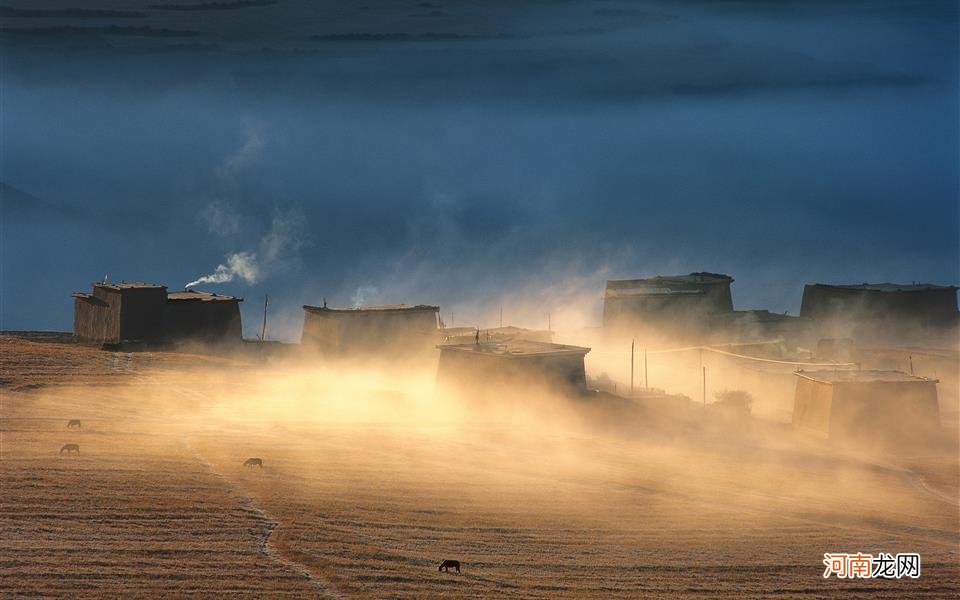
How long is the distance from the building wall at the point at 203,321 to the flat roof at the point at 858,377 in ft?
75.7

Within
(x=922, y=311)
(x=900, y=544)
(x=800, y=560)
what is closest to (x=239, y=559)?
(x=800, y=560)

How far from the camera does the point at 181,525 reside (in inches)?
914

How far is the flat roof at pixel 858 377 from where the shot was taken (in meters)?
38.6

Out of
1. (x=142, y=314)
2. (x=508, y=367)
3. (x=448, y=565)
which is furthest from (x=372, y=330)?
(x=448, y=565)

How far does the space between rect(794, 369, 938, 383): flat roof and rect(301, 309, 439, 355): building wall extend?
1543 cm

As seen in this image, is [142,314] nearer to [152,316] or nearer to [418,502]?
[152,316]

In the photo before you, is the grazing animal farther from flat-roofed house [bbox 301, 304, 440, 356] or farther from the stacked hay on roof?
the stacked hay on roof

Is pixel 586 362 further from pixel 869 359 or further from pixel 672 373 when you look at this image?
pixel 869 359

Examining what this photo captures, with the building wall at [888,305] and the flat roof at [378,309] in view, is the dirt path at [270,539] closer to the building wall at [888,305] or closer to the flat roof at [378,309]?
the flat roof at [378,309]

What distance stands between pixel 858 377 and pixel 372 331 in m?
19.3

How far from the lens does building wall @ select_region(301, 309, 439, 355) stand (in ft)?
159

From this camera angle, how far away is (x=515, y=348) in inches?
1577

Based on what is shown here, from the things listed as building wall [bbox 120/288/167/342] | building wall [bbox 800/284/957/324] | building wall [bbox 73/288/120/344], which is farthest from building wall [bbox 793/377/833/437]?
building wall [bbox 73/288/120/344]

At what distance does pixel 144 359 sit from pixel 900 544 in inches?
1139
